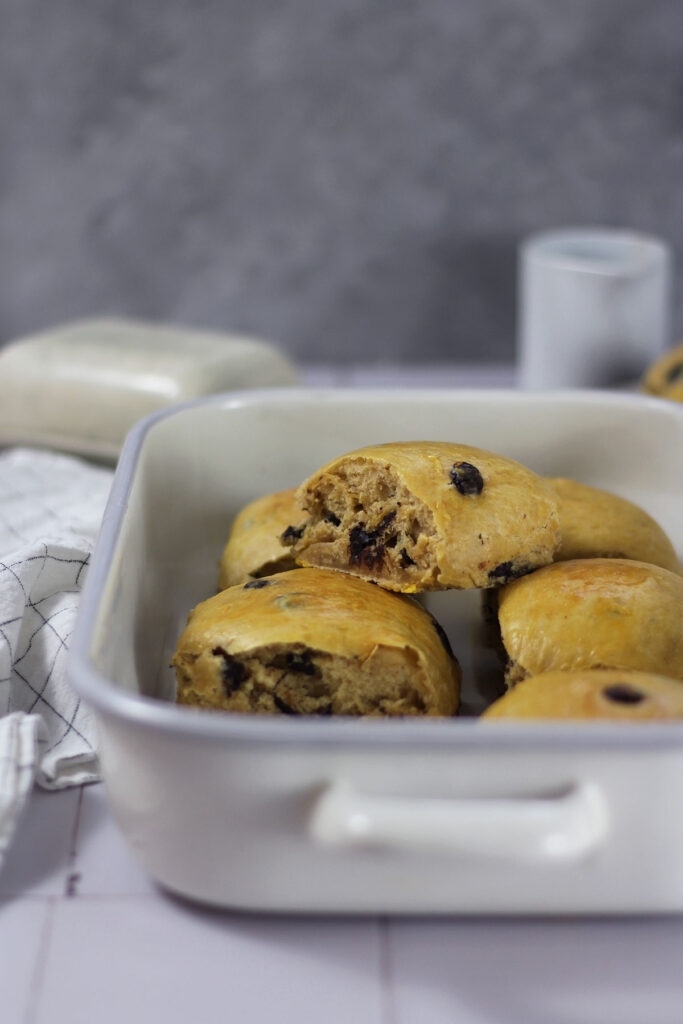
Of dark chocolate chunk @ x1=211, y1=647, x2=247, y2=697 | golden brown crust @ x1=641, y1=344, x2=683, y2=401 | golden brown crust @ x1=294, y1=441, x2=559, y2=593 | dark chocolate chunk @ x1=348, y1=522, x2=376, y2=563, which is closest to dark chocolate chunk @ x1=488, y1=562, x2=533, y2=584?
golden brown crust @ x1=294, y1=441, x2=559, y2=593

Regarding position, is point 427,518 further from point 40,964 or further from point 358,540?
point 40,964

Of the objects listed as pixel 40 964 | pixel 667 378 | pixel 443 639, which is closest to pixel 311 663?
pixel 443 639

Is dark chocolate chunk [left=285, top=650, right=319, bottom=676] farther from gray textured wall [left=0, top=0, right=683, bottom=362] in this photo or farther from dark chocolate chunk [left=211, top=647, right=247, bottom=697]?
gray textured wall [left=0, top=0, right=683, bottom=362]

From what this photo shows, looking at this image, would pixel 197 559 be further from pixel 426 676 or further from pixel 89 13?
pixel 89 13

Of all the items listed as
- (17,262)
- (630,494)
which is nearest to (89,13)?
(17,262)

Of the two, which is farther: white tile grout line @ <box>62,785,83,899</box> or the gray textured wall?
the gray textured wall

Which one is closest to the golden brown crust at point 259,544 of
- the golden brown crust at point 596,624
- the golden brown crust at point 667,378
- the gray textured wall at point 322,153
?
the golden brown crust at point 596,624

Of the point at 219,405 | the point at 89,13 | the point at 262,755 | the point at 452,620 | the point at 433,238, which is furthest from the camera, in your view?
the point at 433,238
